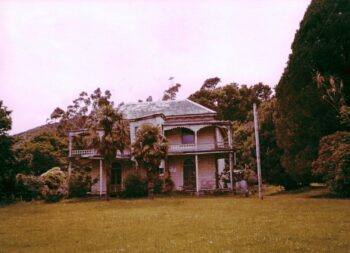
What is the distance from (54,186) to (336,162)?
74.9 ft

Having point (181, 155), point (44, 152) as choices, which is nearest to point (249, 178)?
point (181, 155)

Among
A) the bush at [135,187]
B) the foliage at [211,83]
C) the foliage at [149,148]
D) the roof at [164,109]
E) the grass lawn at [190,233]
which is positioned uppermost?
the foliage at [211,83]

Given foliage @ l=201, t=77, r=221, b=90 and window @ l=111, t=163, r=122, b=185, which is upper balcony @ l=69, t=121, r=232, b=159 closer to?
window @ l=111, t=163, r=122, b=185

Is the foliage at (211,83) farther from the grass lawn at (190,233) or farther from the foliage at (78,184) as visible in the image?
the grass lawn at (190,233)

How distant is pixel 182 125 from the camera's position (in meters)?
36.0

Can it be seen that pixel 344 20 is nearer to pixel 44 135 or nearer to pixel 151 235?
pixel 151 235

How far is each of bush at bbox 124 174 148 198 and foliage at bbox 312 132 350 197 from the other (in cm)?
1453

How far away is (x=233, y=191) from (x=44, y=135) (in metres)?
24.9

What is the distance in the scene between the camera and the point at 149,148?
29594 mm

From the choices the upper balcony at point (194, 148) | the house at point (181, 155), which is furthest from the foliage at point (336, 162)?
the house at point (181, 155)

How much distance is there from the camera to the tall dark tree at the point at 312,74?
27.0m

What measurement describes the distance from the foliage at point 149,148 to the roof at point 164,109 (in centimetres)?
939

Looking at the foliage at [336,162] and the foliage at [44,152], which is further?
the foliage at [44,152]

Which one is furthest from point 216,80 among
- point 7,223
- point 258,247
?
point 258,247
